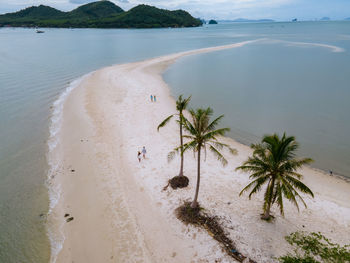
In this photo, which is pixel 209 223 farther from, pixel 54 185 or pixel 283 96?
pixel 283 96

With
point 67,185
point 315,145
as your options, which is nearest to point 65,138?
point 67,185

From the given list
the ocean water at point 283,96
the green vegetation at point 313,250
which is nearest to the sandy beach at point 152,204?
the green vegetation at point 313,250

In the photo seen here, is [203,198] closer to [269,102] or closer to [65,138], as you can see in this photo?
[65,138]

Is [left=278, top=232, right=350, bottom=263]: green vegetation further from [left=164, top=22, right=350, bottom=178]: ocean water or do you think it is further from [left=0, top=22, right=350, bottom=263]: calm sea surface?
[left=0, top=22, right=350, bottom=263]: calm sea surface

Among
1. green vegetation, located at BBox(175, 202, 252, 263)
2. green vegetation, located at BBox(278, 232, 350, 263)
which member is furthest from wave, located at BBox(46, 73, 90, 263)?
green vegetation, located at BBox(278, 232, 350, 263)

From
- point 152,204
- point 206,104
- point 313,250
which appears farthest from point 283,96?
point 152,204

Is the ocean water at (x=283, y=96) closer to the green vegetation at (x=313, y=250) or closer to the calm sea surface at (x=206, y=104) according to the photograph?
the calm sea surface at (x=206, y=104)
